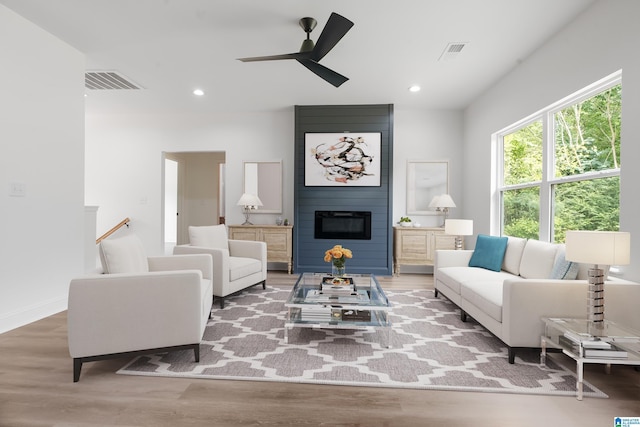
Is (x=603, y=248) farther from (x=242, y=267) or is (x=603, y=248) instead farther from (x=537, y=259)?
(x=242, y=267)

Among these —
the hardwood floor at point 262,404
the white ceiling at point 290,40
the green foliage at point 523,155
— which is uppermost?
the white ceiling at point 290,40

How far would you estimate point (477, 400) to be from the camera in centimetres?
192

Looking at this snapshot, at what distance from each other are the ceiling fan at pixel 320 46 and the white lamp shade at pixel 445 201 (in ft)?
9.57

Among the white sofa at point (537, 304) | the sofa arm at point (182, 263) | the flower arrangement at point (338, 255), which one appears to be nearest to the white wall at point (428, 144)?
the flower arrangement at point (338, 255)

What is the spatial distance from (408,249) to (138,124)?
5.37 meters

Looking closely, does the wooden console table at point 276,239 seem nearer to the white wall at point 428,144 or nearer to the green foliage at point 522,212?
the white wall at point 428,144

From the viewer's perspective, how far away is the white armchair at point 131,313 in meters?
2.08

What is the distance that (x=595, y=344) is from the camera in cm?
195

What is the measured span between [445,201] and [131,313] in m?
4.63

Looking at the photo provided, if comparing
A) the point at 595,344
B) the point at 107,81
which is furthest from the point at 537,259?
the point at 107,81

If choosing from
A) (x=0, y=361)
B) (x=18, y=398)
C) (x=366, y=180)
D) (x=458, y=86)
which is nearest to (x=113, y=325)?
(x=18, y=398)

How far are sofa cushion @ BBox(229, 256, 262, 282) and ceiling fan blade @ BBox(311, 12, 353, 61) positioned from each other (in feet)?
7.71

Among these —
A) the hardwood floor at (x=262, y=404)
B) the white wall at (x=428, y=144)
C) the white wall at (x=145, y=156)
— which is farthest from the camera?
the white wall at (x=145, y=156)

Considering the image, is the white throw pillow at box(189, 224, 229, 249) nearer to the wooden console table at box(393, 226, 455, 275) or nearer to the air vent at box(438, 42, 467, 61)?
the wooden console table at box(393, 226, 455, 275)
